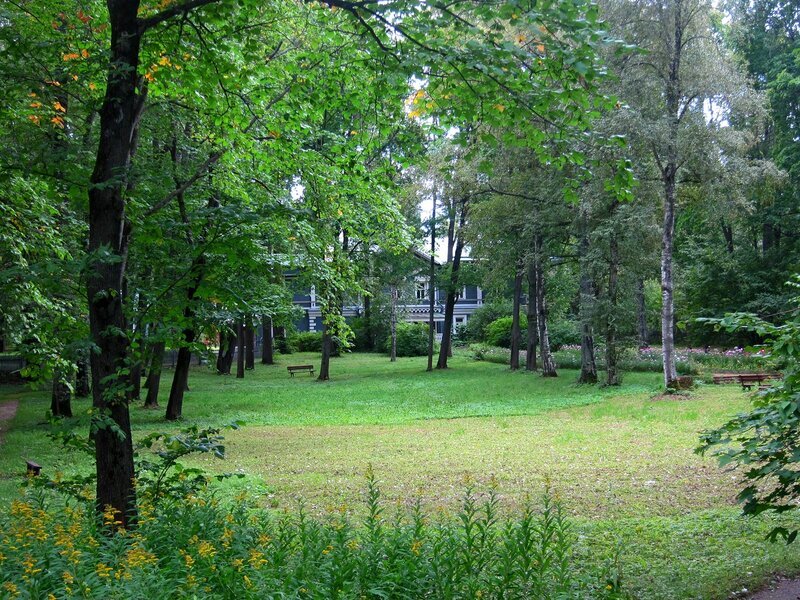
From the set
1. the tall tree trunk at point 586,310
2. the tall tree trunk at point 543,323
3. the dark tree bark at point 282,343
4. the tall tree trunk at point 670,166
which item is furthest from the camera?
the dark tree bark at point 282,343

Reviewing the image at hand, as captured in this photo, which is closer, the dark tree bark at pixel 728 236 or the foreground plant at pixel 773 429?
the foreground plant at pixel 773 429

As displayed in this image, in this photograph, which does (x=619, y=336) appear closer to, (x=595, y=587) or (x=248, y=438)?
(x=248, y=438)

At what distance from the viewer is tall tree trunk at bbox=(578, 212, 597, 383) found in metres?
20.7

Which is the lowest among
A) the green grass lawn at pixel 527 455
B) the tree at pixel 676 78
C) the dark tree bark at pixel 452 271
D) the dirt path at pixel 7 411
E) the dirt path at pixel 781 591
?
the dirt path at pixel 7 411

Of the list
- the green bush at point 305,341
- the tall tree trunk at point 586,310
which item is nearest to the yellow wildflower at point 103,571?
the tall tree trunk at point 586,310

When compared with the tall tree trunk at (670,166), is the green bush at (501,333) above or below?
below

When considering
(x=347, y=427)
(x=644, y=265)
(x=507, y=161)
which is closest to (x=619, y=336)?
(x=644, y=265)

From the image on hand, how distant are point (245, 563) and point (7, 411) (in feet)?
59.1

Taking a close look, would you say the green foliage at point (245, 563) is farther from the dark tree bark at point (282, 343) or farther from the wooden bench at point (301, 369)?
the dark tree bark at point (282, 343)

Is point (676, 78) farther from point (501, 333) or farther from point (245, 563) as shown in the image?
point (501, 333)

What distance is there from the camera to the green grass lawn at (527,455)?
547 cm

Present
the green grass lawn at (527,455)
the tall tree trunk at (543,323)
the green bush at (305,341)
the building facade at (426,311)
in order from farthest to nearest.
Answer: the building facade at (426,311) < the green bush at (305,341) < the tall tree trunk at (543,323) < the green grass lawn at (527,455)

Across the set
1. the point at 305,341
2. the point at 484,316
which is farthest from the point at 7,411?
the point at 484,316

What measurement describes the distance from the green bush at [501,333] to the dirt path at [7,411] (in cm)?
2687
